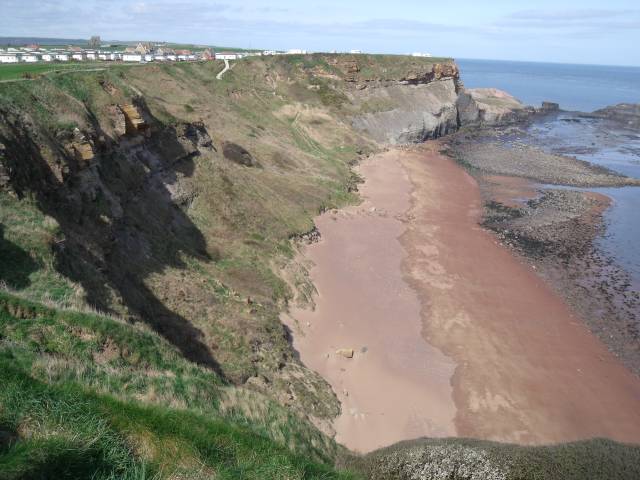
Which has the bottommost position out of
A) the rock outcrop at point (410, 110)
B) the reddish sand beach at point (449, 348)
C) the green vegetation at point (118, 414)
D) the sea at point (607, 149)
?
the sea at point (607, 149)

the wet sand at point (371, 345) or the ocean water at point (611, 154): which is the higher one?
the wet sand at point (371, 345)

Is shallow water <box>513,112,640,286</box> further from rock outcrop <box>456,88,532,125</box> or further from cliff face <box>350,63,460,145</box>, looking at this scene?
cliff face <box>350,63,460,145</box>

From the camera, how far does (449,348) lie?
2311 cm

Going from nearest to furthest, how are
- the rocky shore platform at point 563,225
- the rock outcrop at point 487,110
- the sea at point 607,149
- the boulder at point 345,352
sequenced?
1. the boulder at point 345,352
2. the rocky shore platform at point 563,225
3. the sea at point 607,149
4. the rock outcrop at point 487,110

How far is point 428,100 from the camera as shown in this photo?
82.1 metres

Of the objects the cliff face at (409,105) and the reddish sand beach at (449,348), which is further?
the cliff face at (409,105)

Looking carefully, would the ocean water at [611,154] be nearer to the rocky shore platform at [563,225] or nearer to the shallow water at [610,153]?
the shallow water at [610,153]

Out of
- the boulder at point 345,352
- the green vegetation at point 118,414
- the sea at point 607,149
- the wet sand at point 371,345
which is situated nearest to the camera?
the green vegetation at point 118,414

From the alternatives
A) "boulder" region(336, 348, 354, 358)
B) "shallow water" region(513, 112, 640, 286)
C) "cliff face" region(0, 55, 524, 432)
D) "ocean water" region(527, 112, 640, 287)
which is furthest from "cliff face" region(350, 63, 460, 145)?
"boulder" region(336, 348, 354, 358)

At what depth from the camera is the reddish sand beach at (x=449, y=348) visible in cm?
1885

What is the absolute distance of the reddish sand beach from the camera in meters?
18.9

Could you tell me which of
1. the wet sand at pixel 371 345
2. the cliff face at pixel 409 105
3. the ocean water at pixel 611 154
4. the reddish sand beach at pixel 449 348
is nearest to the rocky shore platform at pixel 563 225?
the ocean water at pixel 611 154

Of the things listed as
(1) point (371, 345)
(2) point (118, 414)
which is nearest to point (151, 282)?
(1) point (371, 345)

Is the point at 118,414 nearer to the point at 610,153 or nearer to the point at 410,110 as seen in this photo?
the point at 410,110
